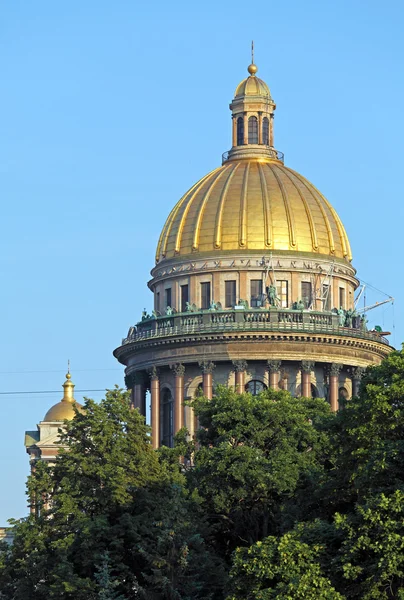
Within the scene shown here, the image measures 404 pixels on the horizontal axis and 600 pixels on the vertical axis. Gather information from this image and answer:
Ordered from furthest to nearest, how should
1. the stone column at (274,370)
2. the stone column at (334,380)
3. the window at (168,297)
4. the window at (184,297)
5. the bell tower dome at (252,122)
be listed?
the bell tower dome at (252,122) < the window at (168,297) < the window at (184,297) < the stone column at (334,380) < the stone column at (274,370)

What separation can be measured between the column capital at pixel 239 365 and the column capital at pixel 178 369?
4.18 metres

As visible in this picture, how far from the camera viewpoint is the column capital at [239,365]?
16925cm

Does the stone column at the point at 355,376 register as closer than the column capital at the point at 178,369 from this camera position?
No

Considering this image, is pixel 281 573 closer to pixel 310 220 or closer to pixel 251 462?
pixel 251 462

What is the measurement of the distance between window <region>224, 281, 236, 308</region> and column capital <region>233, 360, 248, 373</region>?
504cm

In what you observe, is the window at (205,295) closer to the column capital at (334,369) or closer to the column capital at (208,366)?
the column capital at (208,366)

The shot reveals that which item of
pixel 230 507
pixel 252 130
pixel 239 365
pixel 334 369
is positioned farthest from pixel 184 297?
pixel 230 507

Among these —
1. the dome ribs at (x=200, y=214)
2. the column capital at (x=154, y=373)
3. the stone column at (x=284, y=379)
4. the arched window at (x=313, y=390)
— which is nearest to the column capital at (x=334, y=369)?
the arched window at (x=313, y=390)

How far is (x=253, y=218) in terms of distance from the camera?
17400 cm

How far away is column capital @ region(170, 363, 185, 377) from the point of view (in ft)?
563

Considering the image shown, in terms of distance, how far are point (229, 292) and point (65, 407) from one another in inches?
596

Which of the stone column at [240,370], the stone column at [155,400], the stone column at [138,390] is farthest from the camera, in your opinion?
the stone column at [138,390]

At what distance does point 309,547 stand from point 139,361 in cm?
7738

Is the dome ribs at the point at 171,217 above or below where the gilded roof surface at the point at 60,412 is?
above
